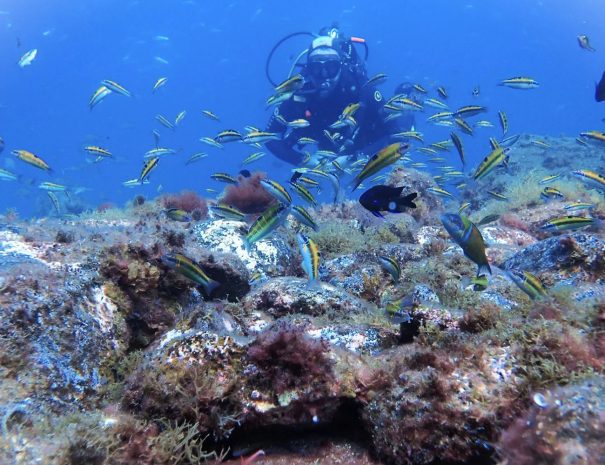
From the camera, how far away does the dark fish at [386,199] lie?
10.6 ft

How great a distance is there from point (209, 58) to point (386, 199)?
396ft

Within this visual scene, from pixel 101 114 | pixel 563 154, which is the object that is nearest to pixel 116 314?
pixel 563 154

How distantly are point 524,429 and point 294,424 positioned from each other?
1543 mm

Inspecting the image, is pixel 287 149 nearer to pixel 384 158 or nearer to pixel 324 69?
pixel 324 69

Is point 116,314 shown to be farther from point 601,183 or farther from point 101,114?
point 101,114

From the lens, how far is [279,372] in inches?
109

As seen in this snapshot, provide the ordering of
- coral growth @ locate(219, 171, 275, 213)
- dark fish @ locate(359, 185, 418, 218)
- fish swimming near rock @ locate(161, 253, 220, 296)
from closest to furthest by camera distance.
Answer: dark fish @ locate(359, 185, 418, 218) < fish swimming near rock @ locate(161, 253, 220, 296) < coral growth @ locate(219, 171, 275, 213)

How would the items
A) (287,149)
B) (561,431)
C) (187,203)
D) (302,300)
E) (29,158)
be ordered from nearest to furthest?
1. (561,431)
2. (302,300)
3. (29,158)
4. (187,203)
5. (287,149)

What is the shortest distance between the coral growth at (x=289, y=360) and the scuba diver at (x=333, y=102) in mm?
10431

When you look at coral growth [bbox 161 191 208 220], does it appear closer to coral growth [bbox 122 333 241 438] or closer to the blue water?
coral growth [bbox 122 333 241 438]

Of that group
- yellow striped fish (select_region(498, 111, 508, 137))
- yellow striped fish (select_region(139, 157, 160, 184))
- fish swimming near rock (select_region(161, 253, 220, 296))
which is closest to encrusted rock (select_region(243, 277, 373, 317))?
fish swimming near rock (select_region(161, 253, 220, 296))

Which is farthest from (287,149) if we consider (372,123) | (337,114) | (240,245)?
(240,245)

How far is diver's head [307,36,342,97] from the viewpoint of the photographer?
42.9 ft

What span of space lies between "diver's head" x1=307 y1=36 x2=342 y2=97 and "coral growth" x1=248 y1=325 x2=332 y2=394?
11746mm
